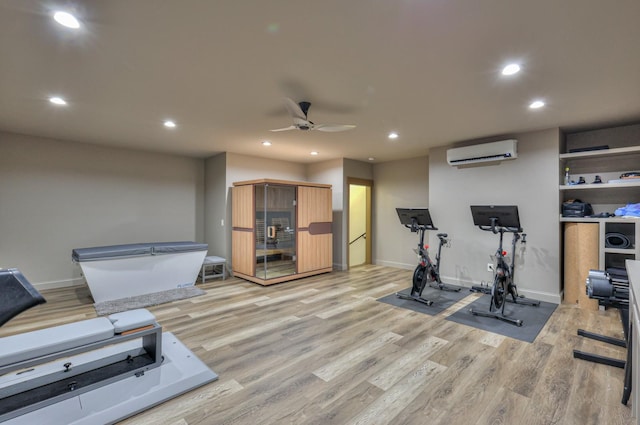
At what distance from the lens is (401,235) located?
687 centimetres

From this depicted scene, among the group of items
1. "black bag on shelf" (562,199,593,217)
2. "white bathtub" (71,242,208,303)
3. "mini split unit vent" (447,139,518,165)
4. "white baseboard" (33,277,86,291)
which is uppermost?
"mini split unit vent" (447,139,518,165)

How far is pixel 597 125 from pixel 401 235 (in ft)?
12.5

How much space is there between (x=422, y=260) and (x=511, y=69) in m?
2.73

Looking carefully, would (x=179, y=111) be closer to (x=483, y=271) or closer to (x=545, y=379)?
(x=545, y=379)

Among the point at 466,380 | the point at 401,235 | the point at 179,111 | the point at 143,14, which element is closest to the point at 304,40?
the point at 143,14

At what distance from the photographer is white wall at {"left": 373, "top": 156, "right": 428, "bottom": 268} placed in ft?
21.6

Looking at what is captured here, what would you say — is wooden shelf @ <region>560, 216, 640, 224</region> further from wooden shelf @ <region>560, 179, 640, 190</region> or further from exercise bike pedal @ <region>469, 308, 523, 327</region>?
exercise bike pedal @ <region>469, 308, 523, 327</region>

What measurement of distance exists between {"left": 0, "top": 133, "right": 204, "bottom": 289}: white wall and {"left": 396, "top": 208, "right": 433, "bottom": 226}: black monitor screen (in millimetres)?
4638

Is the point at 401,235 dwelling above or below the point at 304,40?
below

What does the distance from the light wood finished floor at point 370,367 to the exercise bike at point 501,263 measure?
496 mm

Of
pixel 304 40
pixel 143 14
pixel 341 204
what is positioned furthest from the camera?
pixel 341 204

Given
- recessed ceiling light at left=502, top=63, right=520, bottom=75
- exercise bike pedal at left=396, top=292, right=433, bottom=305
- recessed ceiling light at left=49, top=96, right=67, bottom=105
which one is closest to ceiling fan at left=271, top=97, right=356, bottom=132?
recessed ceiling light at left=502, top=63, right=520, bottom=75

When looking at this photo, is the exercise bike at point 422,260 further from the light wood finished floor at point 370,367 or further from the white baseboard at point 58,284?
the white baseboard at point 58,284

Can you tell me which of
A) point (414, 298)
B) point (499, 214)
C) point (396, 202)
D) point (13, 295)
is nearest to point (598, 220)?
point (499, 214)
